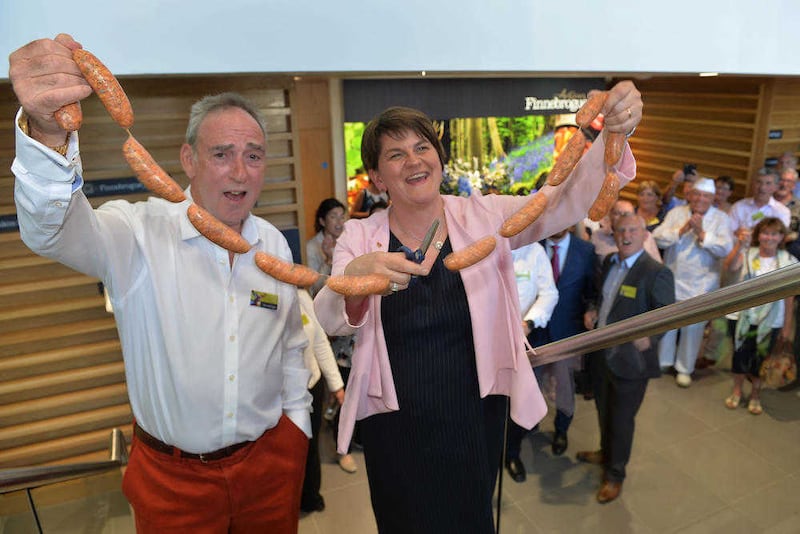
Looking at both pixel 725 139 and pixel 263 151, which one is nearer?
pixel 263 151

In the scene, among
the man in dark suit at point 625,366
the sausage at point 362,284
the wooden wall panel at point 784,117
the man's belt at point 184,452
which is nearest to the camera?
the sausage at point 362,284

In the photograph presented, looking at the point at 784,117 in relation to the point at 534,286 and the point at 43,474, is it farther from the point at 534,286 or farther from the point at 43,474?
the point at 43,474

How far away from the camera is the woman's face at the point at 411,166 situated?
5.28 feet

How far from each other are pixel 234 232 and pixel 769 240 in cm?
397

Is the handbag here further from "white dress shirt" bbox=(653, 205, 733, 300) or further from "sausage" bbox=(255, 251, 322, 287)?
"white dress shirt" bbox=(653, 205, 733, 300)

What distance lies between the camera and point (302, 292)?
306cm

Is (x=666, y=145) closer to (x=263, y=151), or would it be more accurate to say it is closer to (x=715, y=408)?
(x=715, y=408)

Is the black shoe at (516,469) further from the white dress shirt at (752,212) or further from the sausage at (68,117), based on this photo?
the white dress shirt at (752,212)

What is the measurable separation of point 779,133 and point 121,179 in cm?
821

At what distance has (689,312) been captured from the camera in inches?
61.7

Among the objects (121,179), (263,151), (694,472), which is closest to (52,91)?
(263,151)

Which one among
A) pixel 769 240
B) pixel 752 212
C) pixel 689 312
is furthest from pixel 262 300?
pixel 752 212

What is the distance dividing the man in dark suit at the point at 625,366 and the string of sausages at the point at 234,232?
134 cm

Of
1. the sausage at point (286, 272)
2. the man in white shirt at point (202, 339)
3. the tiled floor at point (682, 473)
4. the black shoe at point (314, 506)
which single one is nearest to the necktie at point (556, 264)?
the tiled floor at point (682, 473)
